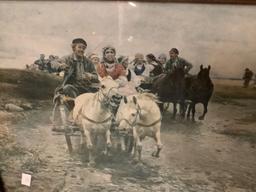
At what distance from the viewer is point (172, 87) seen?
3.50 feet

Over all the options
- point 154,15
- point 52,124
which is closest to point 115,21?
point 154,15

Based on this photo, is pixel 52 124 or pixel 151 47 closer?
pixel 151 47

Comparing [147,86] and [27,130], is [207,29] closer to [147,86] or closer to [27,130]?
[147,86]

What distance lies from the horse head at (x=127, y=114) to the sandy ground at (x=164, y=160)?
0.26ft

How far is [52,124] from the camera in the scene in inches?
45.6

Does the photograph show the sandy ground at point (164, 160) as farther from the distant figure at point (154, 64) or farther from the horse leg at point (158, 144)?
the distant figure at point (154, 64)

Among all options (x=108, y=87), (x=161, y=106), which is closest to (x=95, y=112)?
(x=108, y=87)

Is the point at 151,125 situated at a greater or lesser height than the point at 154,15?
lesser

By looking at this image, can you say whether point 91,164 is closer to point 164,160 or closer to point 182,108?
point 164,160

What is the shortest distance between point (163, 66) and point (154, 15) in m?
0.15

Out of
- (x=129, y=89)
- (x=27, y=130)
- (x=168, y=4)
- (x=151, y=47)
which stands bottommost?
(x=27, y=130)

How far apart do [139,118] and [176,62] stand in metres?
0.21

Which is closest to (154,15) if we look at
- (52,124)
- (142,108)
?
(142,108)

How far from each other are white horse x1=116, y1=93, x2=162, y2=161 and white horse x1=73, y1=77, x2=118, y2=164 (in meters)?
0.04
